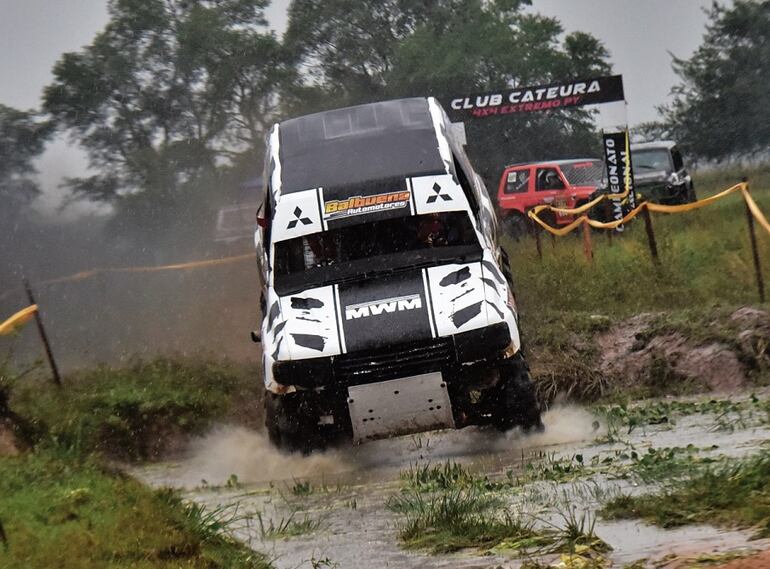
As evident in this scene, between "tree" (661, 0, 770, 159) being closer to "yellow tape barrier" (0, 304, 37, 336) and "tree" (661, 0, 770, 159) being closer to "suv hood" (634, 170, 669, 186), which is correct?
"suv hood" (634, 170, 669, 186)

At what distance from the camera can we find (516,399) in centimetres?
1139

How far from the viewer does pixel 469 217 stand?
12.1m

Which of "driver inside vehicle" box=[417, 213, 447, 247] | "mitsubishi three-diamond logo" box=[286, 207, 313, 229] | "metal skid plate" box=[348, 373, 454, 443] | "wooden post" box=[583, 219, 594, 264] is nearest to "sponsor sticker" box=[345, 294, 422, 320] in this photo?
"metal skid plate" box=[348, 373, 454, 443]

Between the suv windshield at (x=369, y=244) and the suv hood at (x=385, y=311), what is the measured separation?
0.95 ft

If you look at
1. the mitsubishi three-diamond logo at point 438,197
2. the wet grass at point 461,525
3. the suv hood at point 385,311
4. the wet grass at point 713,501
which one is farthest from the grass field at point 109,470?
the mitsubishi three-diamond logo at point 438,197

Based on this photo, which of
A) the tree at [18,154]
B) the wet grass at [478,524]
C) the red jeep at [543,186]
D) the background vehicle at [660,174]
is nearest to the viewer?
the wet grass at [478,524]

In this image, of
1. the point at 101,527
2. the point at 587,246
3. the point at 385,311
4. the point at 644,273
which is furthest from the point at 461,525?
the point at 587,246

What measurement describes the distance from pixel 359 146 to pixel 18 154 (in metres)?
19.9

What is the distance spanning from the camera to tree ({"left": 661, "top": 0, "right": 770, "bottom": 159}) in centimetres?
3266

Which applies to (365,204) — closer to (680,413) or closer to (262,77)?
(680,413)

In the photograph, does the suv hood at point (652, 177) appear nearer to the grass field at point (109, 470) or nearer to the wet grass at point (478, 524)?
the grass field at point (109, 470)

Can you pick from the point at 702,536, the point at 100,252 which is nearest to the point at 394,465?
the point at 702,536

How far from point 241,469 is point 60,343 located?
38.0ft

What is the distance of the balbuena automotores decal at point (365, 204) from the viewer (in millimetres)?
12023
